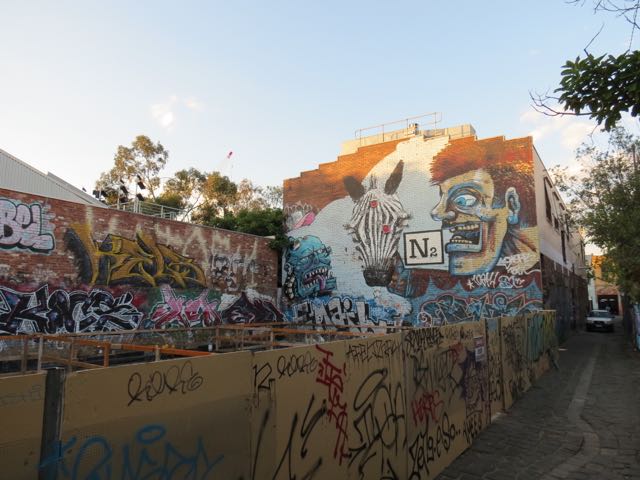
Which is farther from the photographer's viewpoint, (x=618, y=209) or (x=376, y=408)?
(x=618, y=209)

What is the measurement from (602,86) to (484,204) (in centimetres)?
Result: 1536

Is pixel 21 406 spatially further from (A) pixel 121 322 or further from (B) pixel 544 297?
(B) pixel 544 297

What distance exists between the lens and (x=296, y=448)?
3854mm

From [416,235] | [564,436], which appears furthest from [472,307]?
[564,436]

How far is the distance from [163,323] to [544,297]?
16944 millimetres

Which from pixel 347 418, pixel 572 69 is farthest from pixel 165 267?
pixel 572 69

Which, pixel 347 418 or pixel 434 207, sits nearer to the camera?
pixel 347 418

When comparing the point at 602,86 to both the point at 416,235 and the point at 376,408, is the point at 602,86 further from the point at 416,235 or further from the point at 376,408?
the point at 416,235

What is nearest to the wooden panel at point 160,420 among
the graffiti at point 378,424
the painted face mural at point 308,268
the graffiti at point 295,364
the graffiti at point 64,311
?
the graffiti at point 295,364

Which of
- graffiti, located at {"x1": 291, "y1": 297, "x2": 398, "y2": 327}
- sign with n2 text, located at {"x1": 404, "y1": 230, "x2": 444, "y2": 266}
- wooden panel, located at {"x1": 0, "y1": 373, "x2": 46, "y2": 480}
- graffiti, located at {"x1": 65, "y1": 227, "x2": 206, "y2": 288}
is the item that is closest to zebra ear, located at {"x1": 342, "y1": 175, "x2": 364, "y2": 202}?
sign with n2 text, located at {"x1": 404, "y1": 230, "x2": 444, "y2": 266}

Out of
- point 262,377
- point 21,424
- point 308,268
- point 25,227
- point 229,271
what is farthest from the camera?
point 308,268

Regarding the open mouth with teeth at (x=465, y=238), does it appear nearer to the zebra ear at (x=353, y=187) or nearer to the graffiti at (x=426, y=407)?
the zebra ear at (x=353, y=187)

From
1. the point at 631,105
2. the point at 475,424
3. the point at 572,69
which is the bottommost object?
the point at 475,424

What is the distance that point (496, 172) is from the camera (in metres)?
20.1
